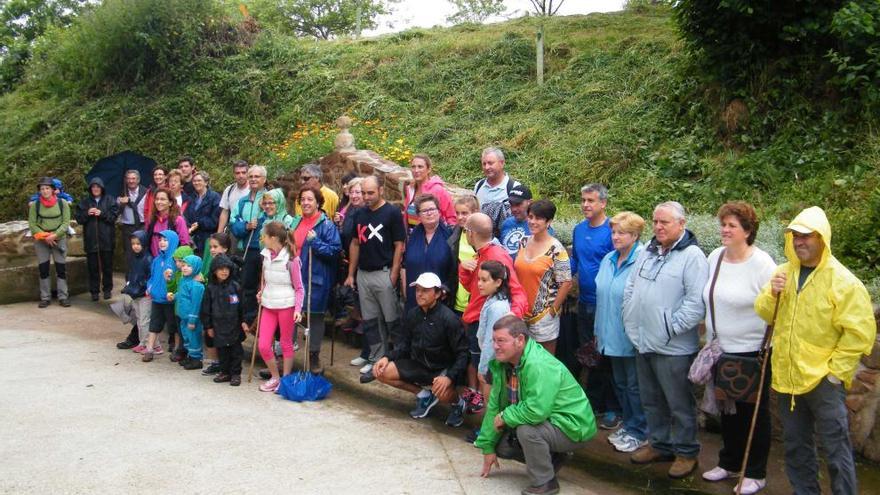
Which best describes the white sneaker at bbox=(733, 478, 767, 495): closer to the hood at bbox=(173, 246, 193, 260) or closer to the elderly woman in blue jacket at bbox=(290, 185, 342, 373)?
the elderly woman in blue jacket at bbox=(290, 185, 342, 373)

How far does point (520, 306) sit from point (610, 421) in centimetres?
120

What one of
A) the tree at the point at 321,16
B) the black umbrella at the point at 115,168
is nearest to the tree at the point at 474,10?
the tree at the point at 321,16

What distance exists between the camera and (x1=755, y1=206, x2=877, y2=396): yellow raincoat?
13.8 ft

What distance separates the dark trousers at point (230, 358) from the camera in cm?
729

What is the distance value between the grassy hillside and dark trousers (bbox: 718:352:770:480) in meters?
1.95

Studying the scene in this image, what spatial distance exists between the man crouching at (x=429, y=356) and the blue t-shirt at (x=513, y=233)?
695mm

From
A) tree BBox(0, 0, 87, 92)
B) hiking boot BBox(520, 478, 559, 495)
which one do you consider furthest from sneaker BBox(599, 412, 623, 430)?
tree BBox(0, 0, 87, 92)

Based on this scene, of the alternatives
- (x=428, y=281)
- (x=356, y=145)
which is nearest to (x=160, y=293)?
(x=428, y=281)

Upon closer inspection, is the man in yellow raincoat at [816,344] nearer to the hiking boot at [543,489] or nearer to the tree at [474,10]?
the hiking boot at [543,489]

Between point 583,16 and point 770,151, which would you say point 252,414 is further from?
point 583,16

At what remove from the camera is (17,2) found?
25.2 meters

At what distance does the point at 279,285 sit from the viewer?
7.15 meters

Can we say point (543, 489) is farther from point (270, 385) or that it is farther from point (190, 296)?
point (190, 296)

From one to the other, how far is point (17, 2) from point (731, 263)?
26.7m
